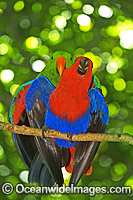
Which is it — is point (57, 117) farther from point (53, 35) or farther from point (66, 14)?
point (66, 14)

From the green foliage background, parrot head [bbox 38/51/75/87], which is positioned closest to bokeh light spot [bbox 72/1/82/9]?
the green foliage background

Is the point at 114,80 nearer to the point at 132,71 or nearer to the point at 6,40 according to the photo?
the point at 132,71

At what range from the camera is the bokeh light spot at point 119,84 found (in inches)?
65.5

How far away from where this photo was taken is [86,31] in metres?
1.62

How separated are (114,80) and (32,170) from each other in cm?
86

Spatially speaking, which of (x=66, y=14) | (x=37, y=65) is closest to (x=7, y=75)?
(x=37, y=65)

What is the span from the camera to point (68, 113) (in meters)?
0.89

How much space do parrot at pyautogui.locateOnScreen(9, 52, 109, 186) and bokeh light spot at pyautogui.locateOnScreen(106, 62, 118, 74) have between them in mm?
679

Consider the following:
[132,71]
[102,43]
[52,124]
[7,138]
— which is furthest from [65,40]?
[52,124]

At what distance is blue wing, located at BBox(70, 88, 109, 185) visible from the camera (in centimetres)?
89

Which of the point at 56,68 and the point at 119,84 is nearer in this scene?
the point at 56,68

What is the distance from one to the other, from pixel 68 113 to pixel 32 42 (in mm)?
782

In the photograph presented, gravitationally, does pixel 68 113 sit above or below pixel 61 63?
below

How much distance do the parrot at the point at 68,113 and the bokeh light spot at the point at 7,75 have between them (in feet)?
2.01
